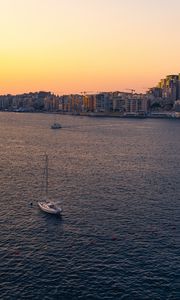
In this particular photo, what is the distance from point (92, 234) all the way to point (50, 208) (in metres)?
9.55

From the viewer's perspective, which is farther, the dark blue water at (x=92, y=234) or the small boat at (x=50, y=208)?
the small boat at (x=50, y=208)

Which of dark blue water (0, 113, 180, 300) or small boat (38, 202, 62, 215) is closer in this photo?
dark blue water (0, 113, 180, 300)

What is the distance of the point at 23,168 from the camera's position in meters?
92.3

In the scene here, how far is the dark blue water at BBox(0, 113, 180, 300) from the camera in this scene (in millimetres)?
39344

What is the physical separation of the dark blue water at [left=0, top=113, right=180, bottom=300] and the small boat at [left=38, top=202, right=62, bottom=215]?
0.86 metres

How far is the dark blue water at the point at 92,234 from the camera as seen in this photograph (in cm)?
3934

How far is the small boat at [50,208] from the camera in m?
57.7

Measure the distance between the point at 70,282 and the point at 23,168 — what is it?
54.9m

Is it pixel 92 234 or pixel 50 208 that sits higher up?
pixel 50 208

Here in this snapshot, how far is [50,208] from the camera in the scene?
2301 inches

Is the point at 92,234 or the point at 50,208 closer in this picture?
the point at 92,234

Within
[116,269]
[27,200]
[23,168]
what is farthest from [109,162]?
[116,269]

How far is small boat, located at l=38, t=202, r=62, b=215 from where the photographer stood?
57.7 metres

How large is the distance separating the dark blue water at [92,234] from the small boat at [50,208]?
2.81 ft
